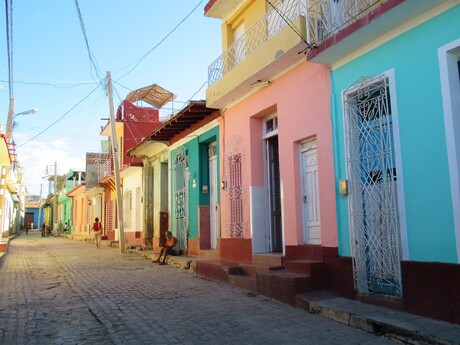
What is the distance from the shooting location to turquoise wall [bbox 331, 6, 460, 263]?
4949mm

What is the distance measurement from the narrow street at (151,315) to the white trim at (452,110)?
1.76 metres

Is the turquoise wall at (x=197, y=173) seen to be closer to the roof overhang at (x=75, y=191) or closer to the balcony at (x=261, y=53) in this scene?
the balcony at (x=261, y=53)

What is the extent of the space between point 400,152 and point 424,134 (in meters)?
0.43

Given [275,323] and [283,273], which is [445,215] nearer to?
[275,323]

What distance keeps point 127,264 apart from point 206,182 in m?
3.51

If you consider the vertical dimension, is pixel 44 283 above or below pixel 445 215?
below

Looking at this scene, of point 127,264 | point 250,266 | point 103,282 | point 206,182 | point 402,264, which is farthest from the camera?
point 127,264

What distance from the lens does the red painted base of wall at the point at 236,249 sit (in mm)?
9172

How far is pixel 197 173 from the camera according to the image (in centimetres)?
1191

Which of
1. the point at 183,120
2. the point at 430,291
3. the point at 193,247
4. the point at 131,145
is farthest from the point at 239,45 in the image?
the point at 131,145

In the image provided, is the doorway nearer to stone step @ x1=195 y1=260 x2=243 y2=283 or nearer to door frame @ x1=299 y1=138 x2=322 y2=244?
stone step @ x1=195 y1=260 x2=243 y2=283

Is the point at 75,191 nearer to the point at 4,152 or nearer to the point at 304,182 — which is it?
the point at 4,152

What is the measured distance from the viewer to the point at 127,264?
12742 millimetres

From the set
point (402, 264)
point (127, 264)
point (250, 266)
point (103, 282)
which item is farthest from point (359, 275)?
point (127, 264)
